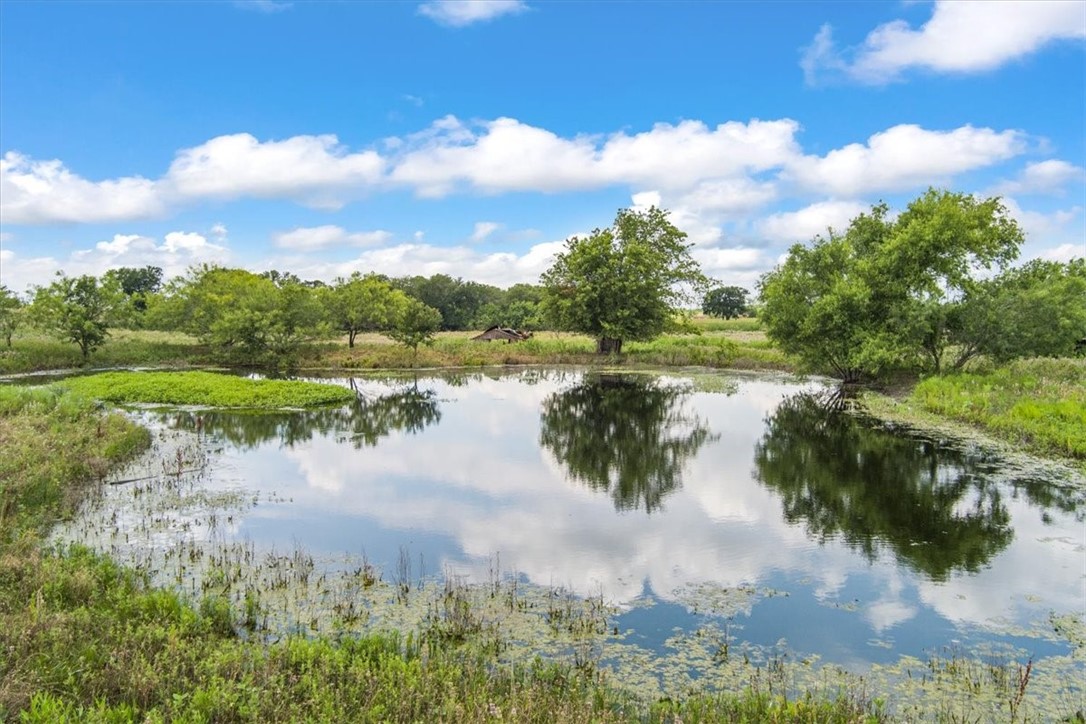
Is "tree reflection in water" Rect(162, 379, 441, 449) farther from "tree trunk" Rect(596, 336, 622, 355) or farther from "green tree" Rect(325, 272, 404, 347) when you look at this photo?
"green tree" Rect(325, 272, 404, 347)

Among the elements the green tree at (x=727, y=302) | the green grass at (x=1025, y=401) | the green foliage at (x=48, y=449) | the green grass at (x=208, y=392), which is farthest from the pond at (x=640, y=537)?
the green tree at (x=727, y=302)

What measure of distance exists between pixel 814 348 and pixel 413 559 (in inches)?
1225

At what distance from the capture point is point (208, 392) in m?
31.5

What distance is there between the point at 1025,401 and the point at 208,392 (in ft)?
105

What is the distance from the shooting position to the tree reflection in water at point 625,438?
56.7 feet

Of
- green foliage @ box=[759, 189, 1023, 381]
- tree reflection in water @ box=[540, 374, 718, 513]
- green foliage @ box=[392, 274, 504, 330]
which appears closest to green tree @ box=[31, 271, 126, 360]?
tree reflection in water @ box=[540, 374, 718, 513]

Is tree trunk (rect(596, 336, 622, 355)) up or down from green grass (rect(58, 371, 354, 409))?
up

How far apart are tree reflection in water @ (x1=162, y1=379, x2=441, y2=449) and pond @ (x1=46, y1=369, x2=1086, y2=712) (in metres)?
0.33

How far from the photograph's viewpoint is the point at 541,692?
6.85m

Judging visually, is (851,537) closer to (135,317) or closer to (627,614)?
(627,614)

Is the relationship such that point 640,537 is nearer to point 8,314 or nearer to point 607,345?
point 607,345

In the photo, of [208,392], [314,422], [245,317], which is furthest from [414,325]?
[314,422]

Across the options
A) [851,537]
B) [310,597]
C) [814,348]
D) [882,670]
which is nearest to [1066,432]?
[851,537]

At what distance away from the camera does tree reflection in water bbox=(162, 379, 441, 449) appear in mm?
23328
